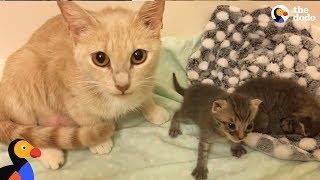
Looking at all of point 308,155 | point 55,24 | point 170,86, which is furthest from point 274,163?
point 55,24

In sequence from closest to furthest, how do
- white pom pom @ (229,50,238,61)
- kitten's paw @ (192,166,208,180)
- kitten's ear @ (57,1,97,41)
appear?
kitten's ear @ (57,1,97,41)
kitten's paw @ (192,166,208,180)
white pom pom @ (229,50,238,61)

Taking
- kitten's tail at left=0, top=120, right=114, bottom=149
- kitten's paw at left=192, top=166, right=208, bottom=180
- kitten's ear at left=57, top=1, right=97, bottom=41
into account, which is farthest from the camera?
kitten's paw at left=192, top=166, right=208, bottom=180

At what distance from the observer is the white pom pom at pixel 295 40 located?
183 centimetres

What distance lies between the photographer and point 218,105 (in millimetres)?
1454

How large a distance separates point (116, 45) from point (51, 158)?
0.58m

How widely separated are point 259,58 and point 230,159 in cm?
Result: 52

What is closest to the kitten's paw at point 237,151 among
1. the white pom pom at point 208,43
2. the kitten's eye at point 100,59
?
the white pom pom at point 208,43

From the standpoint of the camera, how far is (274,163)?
1592 millimetres

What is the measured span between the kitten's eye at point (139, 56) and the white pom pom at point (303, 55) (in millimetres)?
838

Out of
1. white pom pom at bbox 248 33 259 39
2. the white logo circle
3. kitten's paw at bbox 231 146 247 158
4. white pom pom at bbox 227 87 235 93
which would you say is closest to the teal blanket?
kitten's paw at bbox 231 146 247 158

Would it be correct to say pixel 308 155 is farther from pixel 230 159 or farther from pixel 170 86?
pixel 170 86

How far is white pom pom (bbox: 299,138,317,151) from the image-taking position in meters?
1.57

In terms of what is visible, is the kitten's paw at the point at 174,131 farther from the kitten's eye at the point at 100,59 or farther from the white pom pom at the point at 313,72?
the white pom pom at the point at 313,72

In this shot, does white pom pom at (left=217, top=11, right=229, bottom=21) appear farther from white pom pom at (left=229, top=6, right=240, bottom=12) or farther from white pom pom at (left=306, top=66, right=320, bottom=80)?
white pom pom at (left=306, top=66, right=320, bottom=80)
